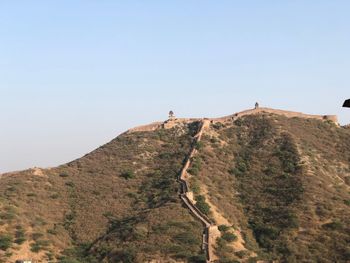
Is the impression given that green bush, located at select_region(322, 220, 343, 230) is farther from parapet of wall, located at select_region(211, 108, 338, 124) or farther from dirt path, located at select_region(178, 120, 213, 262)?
parapet of wall, located at select_region(211, 108, 338, 124)

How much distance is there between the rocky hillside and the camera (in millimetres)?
54594

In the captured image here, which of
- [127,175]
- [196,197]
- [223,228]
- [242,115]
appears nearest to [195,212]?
[223,228]

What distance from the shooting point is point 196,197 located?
63.8 meters

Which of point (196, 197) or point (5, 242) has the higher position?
point (196, 197)

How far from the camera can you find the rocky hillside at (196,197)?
5459 cm

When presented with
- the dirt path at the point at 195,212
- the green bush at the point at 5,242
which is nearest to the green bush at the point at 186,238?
the dirt path at the point at 195,212

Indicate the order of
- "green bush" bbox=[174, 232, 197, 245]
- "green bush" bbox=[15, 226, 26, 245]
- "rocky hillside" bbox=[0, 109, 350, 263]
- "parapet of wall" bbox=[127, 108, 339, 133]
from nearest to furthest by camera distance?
1. "green bush" bbox=[174, 232, 197, 245]
2. "rocky hillside" bbox=[0, 109, 350, 263]
3. "green bush" bbox=[15, 226, 26, 245]
4. "parapet of wall" bbox=[127, 108, 339, 133]

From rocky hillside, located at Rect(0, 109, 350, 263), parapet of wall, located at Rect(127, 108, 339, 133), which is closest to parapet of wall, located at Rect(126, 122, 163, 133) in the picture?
parapet of wall, located at Rect(127, 108, 339, 133)

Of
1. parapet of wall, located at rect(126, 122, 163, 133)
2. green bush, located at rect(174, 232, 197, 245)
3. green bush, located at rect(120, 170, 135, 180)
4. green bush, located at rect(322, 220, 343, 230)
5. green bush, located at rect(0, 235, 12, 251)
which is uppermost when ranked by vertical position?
parapet of wall, located at rect(126, 122, 163, 133)

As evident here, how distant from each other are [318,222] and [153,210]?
1961 centimetres

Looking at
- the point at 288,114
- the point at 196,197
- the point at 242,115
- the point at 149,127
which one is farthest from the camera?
the point at 149,127

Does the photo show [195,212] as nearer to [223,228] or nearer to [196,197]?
[223,228]

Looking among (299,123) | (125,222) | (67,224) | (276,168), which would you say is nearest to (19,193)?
(67,224)

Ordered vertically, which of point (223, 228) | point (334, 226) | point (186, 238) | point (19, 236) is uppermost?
point (19, 236)
